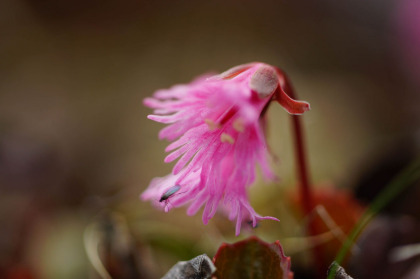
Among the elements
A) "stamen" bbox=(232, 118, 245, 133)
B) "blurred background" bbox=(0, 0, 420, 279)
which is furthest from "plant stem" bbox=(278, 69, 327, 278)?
"stamen" bbox=(232, 118, 245, 133)

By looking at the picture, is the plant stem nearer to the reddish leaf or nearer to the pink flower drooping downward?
the pink flower drooping downward

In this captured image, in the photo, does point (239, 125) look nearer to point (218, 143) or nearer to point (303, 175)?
point (218, 143)

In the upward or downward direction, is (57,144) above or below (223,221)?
below

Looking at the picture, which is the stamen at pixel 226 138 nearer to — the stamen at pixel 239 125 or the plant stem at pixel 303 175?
the stamen at pixel 239 125

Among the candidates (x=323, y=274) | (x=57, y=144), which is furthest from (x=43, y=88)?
(x=323, y=274)

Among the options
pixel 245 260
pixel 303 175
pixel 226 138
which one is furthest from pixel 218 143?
pixel 303 175

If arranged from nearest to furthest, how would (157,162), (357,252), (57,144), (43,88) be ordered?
(357,252) → (157,162) → (57,144) → (43,88)

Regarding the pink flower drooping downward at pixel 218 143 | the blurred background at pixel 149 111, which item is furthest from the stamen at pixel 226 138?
Result: the blurred background at pixel 149 111

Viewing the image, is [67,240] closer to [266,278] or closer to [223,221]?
[223,221]
